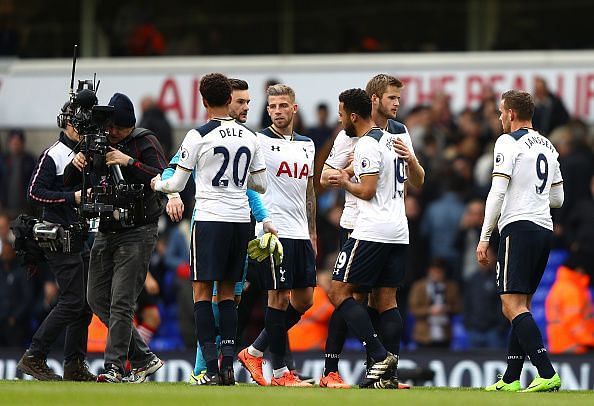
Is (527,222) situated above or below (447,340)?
above

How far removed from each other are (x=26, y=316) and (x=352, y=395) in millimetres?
9296

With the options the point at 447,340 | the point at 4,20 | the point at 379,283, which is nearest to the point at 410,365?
the point at 447,340

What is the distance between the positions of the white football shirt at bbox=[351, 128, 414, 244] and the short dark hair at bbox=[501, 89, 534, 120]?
1005mm

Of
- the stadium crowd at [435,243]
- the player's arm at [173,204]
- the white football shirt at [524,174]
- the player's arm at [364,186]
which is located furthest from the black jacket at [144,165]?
the stadium crowd at [435,243]

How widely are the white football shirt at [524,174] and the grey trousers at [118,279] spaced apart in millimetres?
2962

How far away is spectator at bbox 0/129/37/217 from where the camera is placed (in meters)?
22.0

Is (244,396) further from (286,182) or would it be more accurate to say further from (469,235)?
(469,235)

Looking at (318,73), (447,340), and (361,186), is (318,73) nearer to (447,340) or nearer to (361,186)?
(447,340)

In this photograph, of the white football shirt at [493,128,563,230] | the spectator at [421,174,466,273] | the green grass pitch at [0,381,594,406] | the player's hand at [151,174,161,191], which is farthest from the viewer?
the spectator at [421,174,466,273]

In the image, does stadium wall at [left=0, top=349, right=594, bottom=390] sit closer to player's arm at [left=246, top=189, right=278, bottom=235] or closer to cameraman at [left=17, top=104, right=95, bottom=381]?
cameraman at [left=17, top=104, right=95, bottom=381]

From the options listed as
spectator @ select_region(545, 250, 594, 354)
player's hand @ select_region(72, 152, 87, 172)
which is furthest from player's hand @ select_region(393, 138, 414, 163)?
spectator @ select_region(545, 250, 594, 354)

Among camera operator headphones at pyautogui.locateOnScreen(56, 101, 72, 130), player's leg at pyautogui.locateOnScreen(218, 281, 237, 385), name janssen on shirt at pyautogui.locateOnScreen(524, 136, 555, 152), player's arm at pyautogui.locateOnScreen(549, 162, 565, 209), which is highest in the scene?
camera operator headphones at pyautogui.locateOnScreen(56, 101, 72, 130)

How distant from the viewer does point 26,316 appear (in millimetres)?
19953

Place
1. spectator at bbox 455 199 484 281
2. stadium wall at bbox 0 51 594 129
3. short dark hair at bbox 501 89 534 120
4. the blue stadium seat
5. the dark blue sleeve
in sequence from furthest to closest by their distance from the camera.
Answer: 1. stadium wall at bbox 0 51 594 129
2. spectator at bbox 455 199 484 281
3. the blue stadium seat
4. the dark blue sleeve
5. short dark hair at bbox 501 89 534 120
